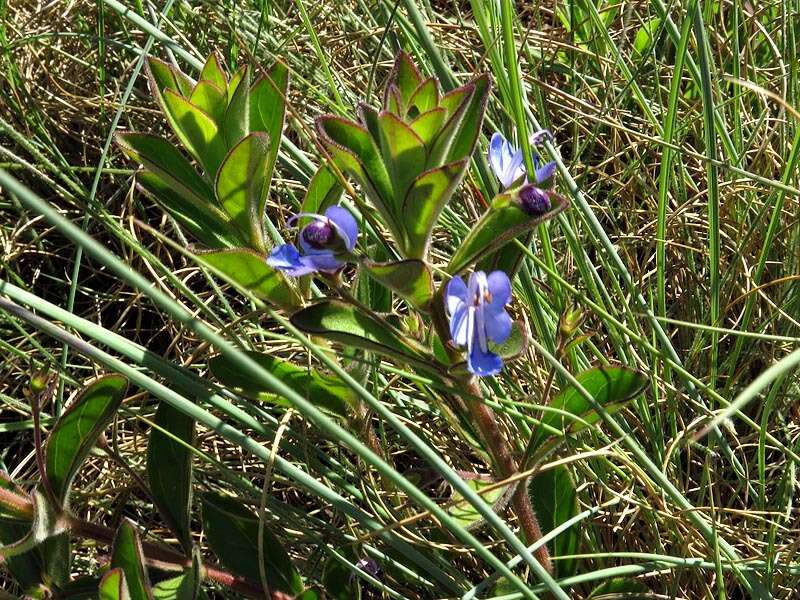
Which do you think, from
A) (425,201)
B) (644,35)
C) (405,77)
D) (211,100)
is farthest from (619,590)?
(644,35)

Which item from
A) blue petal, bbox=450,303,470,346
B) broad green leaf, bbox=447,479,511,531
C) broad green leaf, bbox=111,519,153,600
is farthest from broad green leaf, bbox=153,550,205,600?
blue petal, bbox=450,303,470,346

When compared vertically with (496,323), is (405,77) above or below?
above

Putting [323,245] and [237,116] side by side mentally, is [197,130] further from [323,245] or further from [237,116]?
[323,245]

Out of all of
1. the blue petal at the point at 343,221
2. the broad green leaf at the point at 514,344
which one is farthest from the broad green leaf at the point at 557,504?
the blue petal at the point at 343,221

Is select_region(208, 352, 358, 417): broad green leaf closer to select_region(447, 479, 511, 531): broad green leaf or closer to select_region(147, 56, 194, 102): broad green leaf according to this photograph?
select_region(447, 479, 511, 531): broad green leaf

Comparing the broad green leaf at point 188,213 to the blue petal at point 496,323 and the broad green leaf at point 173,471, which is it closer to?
the broad green leaf at point 173,471

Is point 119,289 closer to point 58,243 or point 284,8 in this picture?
point 58,243

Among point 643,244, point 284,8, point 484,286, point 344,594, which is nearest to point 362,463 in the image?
point 344,594

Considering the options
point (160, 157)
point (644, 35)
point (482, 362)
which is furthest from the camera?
point (644, 35)

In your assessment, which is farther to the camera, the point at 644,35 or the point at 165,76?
the point at 644,35
